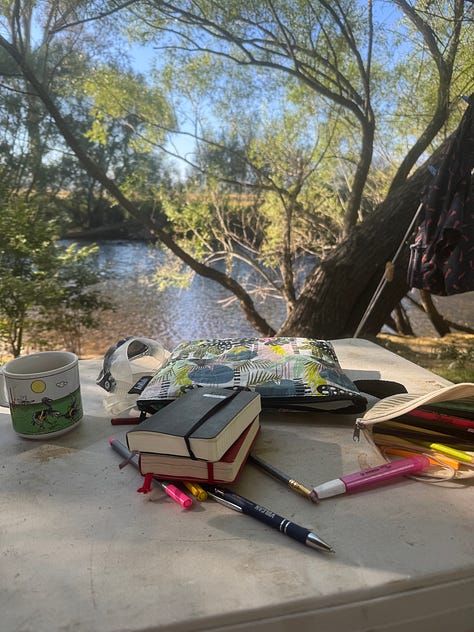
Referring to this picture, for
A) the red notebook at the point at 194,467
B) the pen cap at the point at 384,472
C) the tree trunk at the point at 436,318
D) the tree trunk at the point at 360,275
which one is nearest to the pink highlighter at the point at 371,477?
the pen cap at the point at 384,472

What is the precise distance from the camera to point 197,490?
20.6 inches

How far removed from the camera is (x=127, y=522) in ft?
1.59

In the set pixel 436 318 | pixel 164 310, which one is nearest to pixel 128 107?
pixel 164 310

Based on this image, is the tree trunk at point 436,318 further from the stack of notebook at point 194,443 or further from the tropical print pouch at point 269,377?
the stack of notebook at point 194,443

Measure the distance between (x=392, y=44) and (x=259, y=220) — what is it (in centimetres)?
171

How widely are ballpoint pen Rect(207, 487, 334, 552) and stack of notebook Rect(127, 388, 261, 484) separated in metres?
0.02

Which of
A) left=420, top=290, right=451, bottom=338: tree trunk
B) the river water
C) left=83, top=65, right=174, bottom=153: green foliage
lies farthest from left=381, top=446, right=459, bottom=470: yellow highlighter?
left=420, top=290, right=451, bottom=338: tree trunk

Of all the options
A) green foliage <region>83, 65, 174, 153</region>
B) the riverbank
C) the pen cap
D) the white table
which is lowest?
the riverbank

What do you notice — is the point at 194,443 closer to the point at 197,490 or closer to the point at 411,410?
the point at 197,490

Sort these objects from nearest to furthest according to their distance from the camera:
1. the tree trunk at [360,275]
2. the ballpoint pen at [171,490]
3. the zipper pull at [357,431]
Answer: the ballpoint pen at [171,490] < the zipper pull at [357,431] < the tree trunk at [360,275]

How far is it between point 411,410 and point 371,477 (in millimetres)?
114

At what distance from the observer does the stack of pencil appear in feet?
1.95

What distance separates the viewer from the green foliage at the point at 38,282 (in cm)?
294

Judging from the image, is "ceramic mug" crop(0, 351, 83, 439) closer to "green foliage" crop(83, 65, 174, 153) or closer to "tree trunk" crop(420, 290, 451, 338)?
"green foliage" crop(83, 65, 174, 153)
